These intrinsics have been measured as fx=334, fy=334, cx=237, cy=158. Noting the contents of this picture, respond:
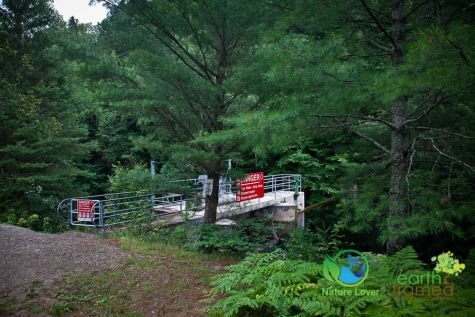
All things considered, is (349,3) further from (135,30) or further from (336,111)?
(135,30)

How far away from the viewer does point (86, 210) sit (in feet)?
26.1

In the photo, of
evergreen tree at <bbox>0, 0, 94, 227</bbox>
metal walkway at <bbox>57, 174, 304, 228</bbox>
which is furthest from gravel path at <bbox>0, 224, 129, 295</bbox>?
evergreen tree at <bbox>0, 0, 94, 227</bbox>

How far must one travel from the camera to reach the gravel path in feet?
13.9

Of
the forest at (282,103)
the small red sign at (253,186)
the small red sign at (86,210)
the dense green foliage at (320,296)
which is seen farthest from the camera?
the small red sign at (253,186)

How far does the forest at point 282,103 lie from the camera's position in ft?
10.3

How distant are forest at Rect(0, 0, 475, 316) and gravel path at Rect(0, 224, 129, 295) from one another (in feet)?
6.03

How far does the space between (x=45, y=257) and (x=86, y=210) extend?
3.02 meters

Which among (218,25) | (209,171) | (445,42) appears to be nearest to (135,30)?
(218,25)

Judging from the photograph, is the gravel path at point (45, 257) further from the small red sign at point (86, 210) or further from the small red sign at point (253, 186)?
the small red sign at point (253, 186)

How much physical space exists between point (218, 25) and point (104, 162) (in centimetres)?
1752

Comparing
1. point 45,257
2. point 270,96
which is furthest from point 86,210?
point 270,96

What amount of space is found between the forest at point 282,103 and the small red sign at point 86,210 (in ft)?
5.05

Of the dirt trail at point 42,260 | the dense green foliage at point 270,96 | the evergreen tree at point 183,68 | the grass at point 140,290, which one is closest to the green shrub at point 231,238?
the dense green foliage at point 270,96

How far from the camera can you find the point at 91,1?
Result: 20.0 feet
